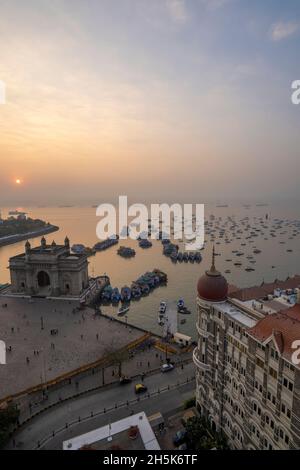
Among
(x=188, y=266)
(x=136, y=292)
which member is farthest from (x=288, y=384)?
(x=188, y=266)

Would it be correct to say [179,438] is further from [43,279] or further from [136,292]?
[43,279]

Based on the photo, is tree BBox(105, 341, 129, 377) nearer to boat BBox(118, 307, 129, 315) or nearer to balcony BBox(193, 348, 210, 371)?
balcony BBox(193, 348, 210, 371)

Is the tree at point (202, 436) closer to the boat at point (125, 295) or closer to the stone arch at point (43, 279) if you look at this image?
the boat at point (125, 295)

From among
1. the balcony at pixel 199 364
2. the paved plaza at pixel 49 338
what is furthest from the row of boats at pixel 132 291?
the balcony at pixel 199 364

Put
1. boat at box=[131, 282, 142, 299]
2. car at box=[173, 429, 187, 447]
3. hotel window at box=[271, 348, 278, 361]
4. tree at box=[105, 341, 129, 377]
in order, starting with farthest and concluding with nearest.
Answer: boat at box=[131, 282, 142, 299]
tree at box=[105, 341, 129, 377]
car at box=[173, 429, 187, 447]
hotel window at box=[271, 348, 278, 361]

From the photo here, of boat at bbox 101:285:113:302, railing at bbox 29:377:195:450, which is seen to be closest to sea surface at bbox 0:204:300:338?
boat at bbox 101:285:113:302

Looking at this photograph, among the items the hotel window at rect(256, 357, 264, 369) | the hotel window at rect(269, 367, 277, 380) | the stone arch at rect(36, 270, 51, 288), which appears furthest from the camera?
the stone arch at rect(36, 270, 51, 288)
